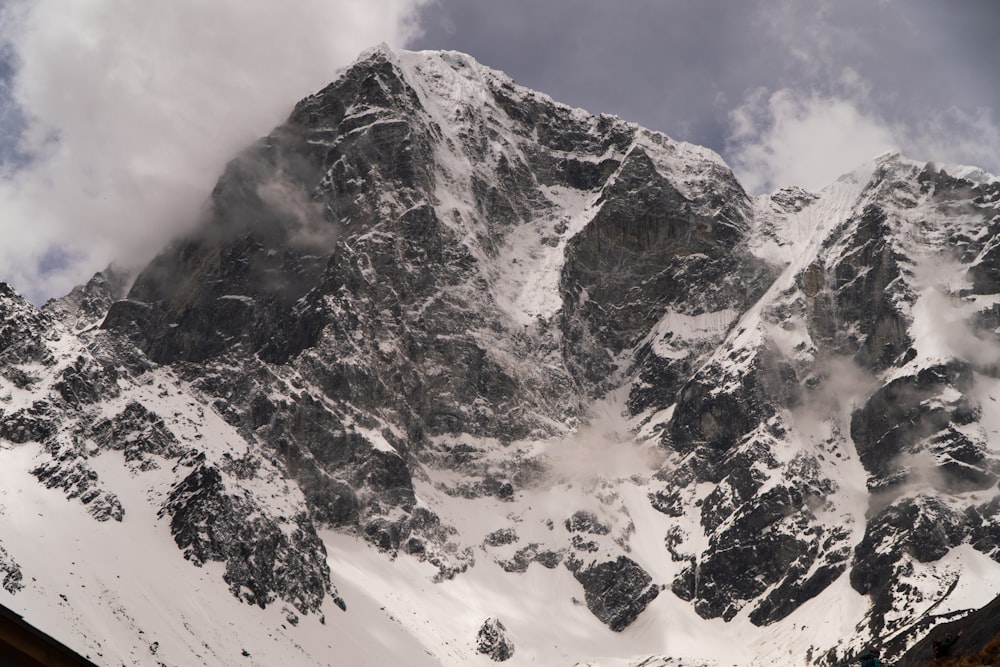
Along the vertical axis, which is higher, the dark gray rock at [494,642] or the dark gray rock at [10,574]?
the dark gray rock at [494,642]

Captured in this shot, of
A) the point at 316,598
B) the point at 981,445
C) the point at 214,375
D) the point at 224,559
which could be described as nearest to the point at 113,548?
the point at 224,559

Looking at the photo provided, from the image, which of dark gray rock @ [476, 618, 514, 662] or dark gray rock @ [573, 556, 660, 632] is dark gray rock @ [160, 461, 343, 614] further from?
dark gray rock @ [573, 556, 660, 632]

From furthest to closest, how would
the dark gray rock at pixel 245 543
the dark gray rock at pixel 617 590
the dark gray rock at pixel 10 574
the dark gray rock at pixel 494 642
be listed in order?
the dark gray rock at pixel 617 590 → the dark gray rock at pixel 494 642 → the dark gray rock at pixel 245 543 → the dark gray rock at pixel 10 574

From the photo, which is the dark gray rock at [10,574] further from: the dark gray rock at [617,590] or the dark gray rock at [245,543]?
the dark gray rock at [617,590]

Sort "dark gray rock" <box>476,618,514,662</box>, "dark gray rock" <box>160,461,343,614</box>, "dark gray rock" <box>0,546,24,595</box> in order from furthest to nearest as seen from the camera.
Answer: "dark gray rock" <box>476,618,514,662</box> → "dark gray rock" <box>160,461,343,614</box> → "dark gray rock" <box>0,546,24,595</box>

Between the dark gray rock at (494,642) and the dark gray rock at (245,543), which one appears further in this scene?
the dark gray rock at (494,642)

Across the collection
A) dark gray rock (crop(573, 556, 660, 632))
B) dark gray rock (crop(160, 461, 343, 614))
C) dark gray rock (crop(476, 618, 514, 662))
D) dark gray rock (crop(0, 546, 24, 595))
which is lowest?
dark gray rock (crop(0, 546, 24, 595))

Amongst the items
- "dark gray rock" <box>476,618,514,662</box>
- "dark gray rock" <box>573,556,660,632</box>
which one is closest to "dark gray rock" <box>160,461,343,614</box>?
"dark gray rock" <box>476,618,514,662</box>

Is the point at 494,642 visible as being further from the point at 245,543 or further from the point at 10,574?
the point at 10,574

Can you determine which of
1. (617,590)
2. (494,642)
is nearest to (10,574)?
(494,642)

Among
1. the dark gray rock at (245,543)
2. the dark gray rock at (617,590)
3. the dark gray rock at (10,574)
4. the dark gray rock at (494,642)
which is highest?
the dark gray rock at (617,590)

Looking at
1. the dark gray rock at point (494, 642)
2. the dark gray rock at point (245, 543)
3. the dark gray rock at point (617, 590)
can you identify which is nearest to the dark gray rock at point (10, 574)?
the dark gray rock at point (245, 543)

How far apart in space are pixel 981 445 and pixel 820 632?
151 feet

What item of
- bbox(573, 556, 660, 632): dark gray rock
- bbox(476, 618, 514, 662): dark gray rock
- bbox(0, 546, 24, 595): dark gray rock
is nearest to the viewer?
bbox(0, 546, 24, 595): dark gray rock
